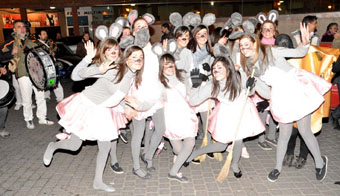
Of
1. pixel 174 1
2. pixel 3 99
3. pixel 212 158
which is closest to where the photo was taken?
pixel 212 158

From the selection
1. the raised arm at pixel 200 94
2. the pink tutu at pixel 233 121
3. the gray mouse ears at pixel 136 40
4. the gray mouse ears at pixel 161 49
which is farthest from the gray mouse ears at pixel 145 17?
the pink tutu at pixel 233 121

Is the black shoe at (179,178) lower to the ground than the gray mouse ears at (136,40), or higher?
lower

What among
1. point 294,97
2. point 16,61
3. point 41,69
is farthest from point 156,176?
point 16,61

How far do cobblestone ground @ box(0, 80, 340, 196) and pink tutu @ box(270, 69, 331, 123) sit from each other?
0.90 metres

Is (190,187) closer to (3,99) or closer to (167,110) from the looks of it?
(167,110)

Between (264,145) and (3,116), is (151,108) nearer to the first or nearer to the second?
(264,145)

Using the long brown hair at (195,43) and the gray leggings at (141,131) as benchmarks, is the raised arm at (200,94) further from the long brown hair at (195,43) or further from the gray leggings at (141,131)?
the long brown hair at (195,43)

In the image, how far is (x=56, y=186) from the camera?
4121 mm

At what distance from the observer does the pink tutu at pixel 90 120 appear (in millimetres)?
3691

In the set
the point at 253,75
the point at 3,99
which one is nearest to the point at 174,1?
the point at 3,99

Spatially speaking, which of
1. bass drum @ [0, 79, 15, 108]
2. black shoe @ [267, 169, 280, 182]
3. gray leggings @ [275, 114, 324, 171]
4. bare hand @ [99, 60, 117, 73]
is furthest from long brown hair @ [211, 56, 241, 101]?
bass drum @ [0, 79, 15, 108]

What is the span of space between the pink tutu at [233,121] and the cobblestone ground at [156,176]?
0.68 metres

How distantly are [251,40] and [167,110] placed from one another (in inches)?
54.7

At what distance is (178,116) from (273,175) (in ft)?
4.92
